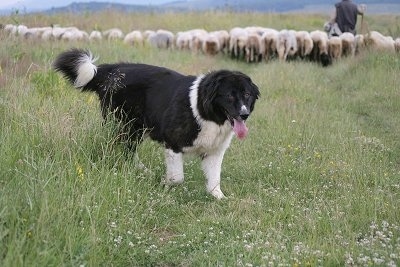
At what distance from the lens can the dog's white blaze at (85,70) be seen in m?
5.23

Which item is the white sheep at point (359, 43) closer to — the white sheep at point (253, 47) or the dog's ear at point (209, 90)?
the white sheep at point (253, 47)

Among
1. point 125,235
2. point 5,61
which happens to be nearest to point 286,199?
point 125,235

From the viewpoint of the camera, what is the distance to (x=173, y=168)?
189 inches

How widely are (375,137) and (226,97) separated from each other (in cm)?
340

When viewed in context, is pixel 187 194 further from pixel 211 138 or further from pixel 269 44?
pixel 269 44

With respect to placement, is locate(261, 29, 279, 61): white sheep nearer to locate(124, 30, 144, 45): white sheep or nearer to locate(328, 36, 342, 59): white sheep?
locate(328, 36, 342, 59): white sheep

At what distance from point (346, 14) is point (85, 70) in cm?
1177

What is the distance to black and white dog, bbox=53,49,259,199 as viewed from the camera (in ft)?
14.6

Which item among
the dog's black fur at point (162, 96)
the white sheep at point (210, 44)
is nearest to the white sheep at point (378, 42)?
the white sheep at point (210, 44)

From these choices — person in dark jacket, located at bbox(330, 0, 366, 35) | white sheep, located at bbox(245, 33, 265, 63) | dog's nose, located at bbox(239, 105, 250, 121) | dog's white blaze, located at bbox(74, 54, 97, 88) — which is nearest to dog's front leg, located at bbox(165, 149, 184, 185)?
dog's nose, located at bbox(239, 105, 250, 121)

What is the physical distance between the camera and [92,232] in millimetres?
3154

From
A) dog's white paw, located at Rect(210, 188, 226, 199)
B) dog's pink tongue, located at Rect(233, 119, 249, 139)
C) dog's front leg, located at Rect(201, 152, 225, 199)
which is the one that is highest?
dog's pink tongue, located at Rect(233, 119, 249, 139)

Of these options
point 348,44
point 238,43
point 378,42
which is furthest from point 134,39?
point 378,42

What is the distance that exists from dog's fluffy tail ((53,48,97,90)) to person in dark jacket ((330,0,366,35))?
11396 millimetres
